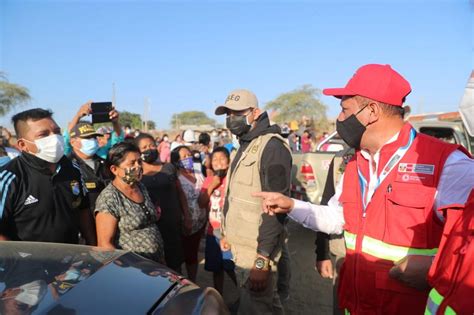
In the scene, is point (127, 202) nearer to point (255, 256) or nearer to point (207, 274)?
point (255, 256)

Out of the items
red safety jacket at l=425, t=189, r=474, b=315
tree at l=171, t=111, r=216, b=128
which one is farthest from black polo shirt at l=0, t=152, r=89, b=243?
tree at l=171, t=111, r=216, b=128

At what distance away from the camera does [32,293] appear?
1364mm

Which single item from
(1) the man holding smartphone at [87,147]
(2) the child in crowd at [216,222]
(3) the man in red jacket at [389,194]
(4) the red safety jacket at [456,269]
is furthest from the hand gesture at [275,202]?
(1) the man holding smartphone at [87,147]

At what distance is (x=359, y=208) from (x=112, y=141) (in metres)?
3.94

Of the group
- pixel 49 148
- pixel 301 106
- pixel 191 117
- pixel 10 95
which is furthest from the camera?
pixel 191 117

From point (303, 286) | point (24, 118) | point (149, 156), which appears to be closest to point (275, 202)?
point (24, 118)

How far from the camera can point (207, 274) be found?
16.4 feet

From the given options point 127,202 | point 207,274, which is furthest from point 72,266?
point 207,274

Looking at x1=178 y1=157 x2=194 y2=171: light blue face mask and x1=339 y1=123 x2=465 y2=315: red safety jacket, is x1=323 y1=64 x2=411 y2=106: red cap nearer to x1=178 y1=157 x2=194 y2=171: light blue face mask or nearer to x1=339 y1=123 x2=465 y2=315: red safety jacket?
x1=339 y1=123 x2=465 y2=315: red safety jacket

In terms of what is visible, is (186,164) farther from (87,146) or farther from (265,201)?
(265,201)

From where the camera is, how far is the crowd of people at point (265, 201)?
5.45 feet

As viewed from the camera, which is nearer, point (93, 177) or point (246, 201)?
point (246, 201)

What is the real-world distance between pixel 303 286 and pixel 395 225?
314 centimetres

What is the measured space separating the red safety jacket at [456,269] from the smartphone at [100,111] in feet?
12.8
